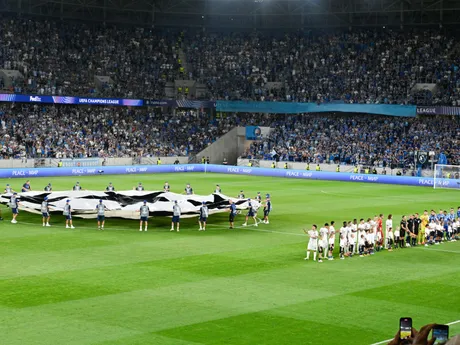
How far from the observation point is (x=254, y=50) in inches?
3484

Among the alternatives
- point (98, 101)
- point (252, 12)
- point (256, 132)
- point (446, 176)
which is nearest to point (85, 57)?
point (98, 101)

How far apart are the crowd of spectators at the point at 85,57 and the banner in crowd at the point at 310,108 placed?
27.9ft

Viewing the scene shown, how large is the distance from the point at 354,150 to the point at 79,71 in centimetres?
3035

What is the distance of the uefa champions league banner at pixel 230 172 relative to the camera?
63719mm

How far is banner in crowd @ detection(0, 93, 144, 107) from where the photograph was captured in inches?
2798

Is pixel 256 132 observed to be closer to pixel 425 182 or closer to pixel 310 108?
pixel 310 108

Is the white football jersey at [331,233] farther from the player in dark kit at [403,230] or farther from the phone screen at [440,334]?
the phone screen at [440,334]

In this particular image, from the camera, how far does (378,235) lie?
31391 millimetres

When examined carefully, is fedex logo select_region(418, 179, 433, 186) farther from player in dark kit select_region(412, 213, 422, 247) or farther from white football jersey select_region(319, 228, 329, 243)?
white football jersey select_region(319, 228, 329, 243)

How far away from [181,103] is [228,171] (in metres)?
12.0

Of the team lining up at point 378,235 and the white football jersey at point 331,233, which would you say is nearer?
the white football jersey at point 331,233

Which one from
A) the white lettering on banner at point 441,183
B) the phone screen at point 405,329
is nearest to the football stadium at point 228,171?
the phone screen at point 405,329

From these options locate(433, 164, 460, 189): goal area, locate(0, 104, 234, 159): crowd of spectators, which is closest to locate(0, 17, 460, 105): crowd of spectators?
locate(0, 104, 234, 159): crowd of spectators

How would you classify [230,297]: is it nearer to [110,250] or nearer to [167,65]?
[110,250]
